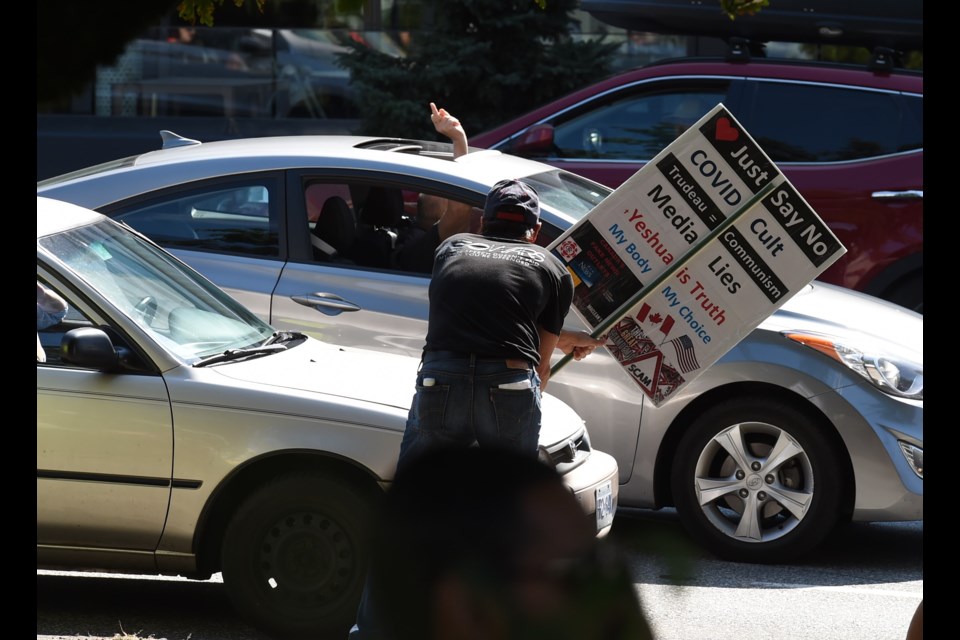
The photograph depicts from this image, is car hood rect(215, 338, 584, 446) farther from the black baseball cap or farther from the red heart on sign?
the red heart on sign

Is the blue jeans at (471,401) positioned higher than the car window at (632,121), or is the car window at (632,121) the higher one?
the car window at (632,121)

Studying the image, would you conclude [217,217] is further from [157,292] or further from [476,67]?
[476,67]

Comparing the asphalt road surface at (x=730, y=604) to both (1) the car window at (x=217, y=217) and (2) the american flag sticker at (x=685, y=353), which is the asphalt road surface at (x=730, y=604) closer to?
(2) the american flag sticker at (x=685, y=353)

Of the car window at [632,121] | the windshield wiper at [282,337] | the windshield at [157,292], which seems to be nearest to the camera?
the windshield at [157,292]

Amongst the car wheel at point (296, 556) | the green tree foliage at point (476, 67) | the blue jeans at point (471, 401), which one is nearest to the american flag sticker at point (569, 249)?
the blue jeans at point (471, 401)

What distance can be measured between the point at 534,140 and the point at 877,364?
3351 millimetres

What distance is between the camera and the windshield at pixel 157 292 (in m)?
4.81

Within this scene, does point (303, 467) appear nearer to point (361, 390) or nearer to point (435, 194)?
point (361, 390)

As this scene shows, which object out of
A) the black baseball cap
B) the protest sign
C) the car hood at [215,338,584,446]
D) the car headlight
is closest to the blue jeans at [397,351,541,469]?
the car hood at [215,338,584,446]

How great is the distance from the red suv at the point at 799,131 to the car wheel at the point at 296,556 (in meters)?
4.41

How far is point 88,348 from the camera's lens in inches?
176

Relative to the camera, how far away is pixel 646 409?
18.9 ft
